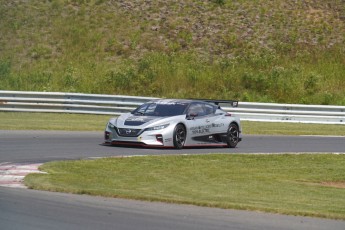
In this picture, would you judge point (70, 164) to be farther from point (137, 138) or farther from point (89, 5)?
point (89, 5)

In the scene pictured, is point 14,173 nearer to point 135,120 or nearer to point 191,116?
point 135,120

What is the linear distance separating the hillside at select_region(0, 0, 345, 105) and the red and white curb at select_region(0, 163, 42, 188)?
914 inches

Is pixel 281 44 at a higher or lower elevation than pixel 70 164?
higher

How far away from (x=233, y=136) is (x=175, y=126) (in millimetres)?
2287

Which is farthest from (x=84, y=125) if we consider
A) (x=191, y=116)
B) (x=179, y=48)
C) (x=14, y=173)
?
(x=179, y=48)

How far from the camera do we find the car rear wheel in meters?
24.4

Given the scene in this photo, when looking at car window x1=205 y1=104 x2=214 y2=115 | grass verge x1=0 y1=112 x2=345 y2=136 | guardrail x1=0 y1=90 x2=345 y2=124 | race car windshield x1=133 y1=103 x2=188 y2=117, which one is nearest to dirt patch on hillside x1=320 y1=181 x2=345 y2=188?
race car windshield x1=133 y1=103 x2=188 y2=117

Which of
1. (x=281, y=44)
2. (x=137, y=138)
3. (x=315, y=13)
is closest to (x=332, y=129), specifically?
(x=137, y=138)

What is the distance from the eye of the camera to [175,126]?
2291 centimetres

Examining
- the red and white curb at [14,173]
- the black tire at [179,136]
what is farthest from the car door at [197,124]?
the red and white curb at [14,173]

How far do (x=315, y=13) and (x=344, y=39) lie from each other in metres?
3.31

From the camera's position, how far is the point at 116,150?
21984 millimetres

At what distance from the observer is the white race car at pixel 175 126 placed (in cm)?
2266

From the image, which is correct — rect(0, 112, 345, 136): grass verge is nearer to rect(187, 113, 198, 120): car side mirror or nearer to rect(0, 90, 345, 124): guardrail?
rect(0, 90, 345, 124): guardrail
